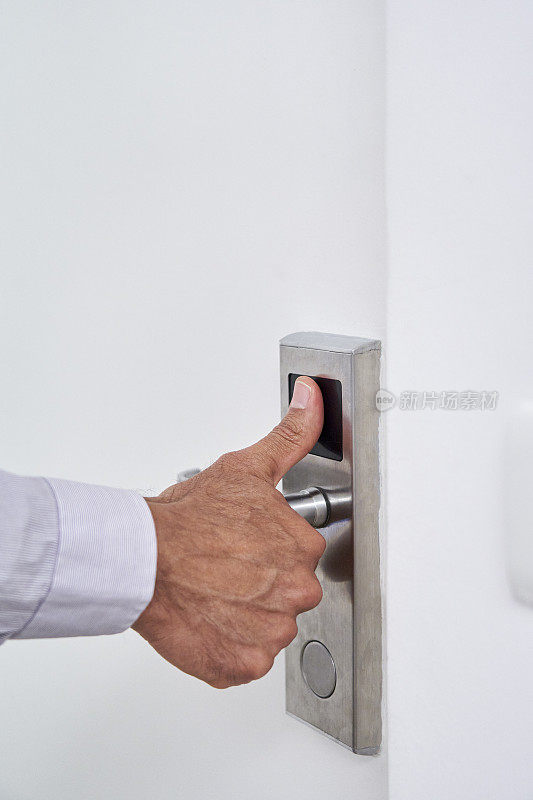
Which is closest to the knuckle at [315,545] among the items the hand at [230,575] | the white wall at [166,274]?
the hand at [230,575]

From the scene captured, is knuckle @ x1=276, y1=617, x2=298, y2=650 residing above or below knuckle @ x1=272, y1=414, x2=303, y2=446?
below

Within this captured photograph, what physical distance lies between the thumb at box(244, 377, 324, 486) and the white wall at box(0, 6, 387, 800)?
0.19ft

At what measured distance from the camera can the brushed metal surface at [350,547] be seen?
0.45m

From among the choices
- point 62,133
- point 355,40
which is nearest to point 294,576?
point 355,40

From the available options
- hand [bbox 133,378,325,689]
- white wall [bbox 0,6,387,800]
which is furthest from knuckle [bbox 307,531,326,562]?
white wall [bbox 0,6,387,800]

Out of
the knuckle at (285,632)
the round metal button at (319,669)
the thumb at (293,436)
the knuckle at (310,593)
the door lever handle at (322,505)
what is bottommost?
the round metal button at (319,669)

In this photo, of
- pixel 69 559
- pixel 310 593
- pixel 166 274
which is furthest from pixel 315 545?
pixel 166 274

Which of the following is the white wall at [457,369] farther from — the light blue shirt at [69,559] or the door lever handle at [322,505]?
the light blue shirt at [69,559]

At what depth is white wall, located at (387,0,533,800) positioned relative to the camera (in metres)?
0.38

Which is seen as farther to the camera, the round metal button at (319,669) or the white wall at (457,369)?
the round metal button at (319,669)

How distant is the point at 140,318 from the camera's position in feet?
2.03

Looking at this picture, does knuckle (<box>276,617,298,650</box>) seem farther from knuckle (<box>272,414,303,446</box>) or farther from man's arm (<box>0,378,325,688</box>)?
knuckle (<box>272,414,303,446</box>)

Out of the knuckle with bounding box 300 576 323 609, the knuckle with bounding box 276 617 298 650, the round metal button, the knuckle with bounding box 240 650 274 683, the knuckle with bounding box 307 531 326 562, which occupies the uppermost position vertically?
the knuckle with bounding box 307 531 326 562

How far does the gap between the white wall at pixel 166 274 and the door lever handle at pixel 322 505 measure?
0.11m
